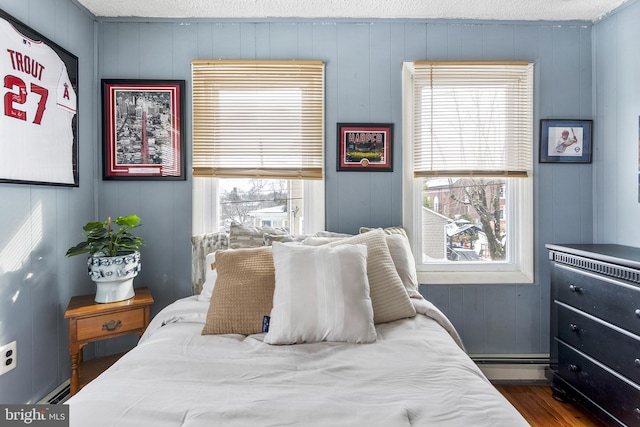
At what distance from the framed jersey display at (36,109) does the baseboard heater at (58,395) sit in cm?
119

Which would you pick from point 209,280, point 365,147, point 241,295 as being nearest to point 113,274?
point 209,280

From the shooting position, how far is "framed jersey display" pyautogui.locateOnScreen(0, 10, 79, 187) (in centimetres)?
175

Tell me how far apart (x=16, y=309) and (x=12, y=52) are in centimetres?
125

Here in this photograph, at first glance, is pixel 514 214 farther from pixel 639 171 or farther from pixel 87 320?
pixel 87 320

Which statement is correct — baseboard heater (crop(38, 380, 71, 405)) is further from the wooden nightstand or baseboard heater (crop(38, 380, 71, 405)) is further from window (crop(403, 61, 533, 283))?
window (crop(403, 61, 533, 283))

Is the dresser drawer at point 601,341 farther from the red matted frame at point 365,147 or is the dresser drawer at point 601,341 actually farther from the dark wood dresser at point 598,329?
the red matted frame at point 365,147

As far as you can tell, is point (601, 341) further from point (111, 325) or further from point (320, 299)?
point (111, 325)

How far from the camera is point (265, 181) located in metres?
2.61

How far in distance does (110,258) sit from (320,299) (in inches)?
50.0

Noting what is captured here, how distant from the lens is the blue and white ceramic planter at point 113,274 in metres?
2.04

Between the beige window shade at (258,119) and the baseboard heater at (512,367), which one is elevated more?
the beige window shade at (258,119)

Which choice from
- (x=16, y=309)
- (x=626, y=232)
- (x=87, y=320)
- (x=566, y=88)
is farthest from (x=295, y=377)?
(x=566, y=88)

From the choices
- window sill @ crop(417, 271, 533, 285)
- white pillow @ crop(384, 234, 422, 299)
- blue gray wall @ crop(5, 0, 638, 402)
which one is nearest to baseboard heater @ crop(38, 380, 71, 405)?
blue gray wall @ crop(5, 0, 638, 402)

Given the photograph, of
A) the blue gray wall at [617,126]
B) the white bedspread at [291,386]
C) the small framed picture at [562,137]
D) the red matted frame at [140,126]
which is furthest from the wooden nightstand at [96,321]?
the blue gray wall at [617,126]
